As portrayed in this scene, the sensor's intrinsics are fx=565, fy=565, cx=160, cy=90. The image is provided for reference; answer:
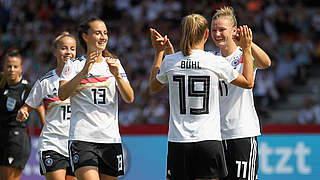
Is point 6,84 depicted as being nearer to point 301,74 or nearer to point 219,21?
point 219,21

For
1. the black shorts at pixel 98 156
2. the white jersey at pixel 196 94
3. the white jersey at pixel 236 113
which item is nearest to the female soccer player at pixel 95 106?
the black shorts at pixel 98 156

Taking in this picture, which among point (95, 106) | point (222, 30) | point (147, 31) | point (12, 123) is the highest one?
point (147, 31)

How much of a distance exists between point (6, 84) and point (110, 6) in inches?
415

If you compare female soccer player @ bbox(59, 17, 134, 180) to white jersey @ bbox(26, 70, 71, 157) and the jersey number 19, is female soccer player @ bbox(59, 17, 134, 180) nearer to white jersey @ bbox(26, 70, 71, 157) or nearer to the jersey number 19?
the jersey number 19

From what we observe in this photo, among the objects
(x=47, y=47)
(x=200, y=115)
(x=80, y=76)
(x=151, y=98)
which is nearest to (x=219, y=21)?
(x=200, y=115)

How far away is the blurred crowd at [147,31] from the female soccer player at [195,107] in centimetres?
818

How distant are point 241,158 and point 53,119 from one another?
236 cm

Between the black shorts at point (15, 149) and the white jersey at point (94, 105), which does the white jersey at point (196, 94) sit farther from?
the black shorts at point (15, 149)

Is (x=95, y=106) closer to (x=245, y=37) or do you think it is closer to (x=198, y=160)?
(x=198, y=160)

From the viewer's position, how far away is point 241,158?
5.56 m

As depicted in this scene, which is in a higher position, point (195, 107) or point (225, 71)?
point (225, 71)

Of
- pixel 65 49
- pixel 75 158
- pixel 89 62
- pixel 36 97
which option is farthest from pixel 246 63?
pixel 36 97

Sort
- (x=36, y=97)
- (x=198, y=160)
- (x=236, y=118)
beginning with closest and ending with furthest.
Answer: (x=198, y=160), (x=236, y=118), (x=36, y=97)

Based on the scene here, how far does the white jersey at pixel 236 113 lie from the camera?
Result: 18.3 feet
